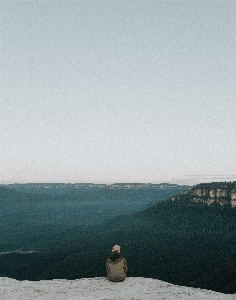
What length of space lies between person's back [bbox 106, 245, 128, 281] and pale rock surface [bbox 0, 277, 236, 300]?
541mm

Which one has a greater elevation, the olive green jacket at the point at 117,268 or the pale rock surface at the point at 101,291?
the olive green jacket at the point at 117,268

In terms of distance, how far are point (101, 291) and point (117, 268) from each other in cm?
234

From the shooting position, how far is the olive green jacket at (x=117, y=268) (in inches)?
943

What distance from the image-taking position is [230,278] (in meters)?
137

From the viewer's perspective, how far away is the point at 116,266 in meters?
24.1

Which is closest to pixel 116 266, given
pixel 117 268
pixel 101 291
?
pixel 117 268

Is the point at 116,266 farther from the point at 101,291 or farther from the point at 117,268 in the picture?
the point at 101,291

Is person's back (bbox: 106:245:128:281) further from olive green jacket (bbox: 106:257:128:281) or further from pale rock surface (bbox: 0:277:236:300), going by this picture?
pale rock surface (bbox: 0:277:236:300)

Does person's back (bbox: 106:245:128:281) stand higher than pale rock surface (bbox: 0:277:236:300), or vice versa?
person's back (bbox: 106:245:128:281)

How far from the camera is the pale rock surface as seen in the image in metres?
21.9

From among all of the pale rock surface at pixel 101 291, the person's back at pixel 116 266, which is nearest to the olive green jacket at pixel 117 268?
the person's back at pixel 116 266

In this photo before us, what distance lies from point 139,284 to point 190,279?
138m

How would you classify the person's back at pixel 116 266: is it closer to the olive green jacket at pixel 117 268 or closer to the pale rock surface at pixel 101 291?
the olive green jacket at pixel 117 268

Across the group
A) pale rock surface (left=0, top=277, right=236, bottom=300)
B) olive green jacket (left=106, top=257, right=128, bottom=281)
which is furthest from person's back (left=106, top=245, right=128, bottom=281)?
pale rock surface (left=0, top=277, right=236, bottom=300)
